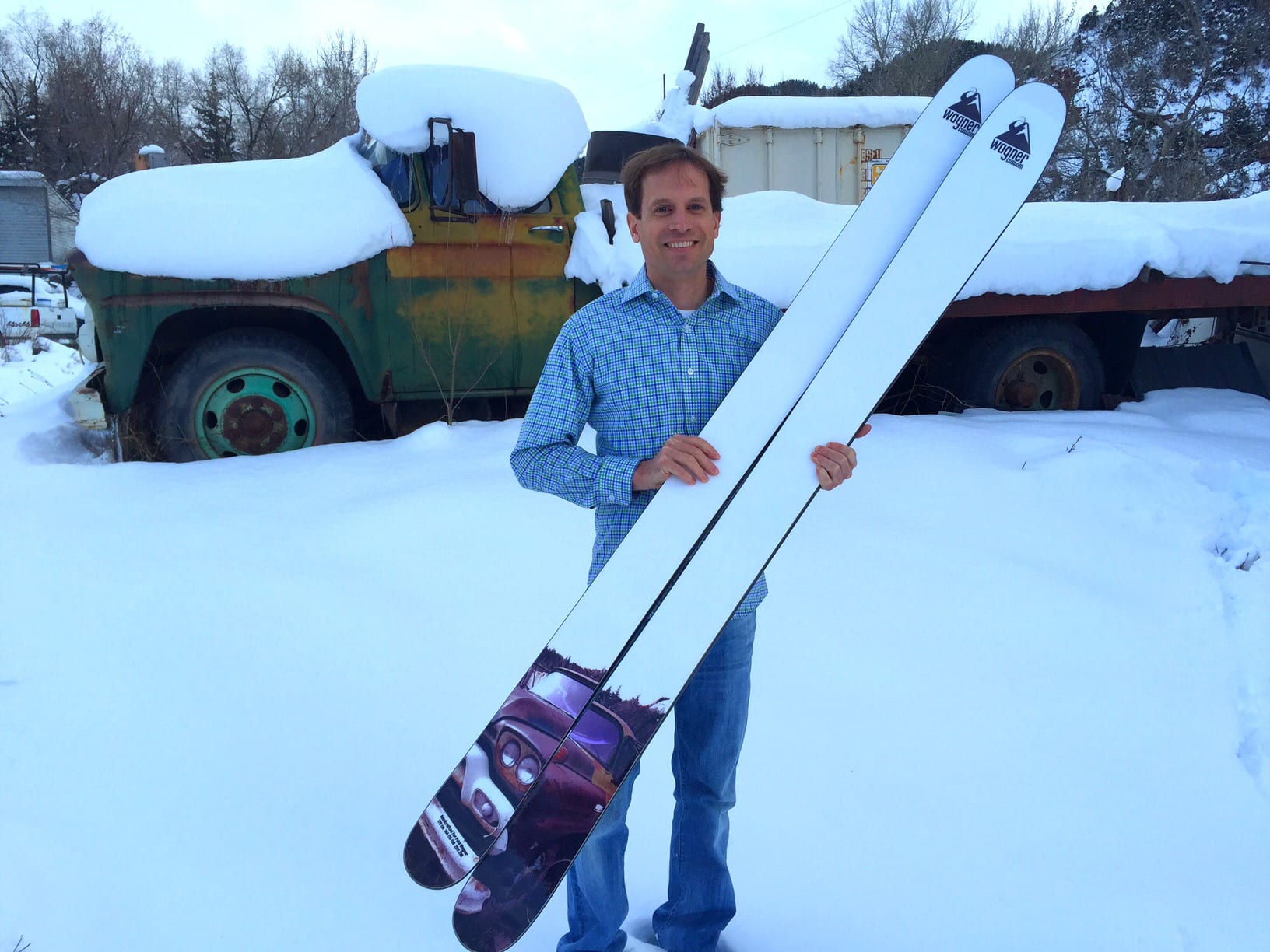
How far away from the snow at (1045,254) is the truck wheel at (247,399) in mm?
1547

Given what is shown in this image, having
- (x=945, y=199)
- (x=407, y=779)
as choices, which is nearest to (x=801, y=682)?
(x=407, y=779)

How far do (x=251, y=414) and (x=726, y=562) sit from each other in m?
3.75

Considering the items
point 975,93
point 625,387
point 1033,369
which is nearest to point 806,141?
point 1033,369

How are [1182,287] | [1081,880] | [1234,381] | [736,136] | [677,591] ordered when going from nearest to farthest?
1. [677,591]
2. [1081,880]
3. [1182,287]
4. [1234,381]
5. [736,136]

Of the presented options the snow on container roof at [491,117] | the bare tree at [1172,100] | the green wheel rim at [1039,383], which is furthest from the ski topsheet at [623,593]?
the bare tree at [1172,100]

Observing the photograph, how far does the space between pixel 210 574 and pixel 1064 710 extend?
2.94 meters

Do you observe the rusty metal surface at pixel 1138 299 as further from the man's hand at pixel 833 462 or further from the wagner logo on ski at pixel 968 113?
the man's hand at pixel 833 462

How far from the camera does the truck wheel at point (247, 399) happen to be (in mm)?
4410

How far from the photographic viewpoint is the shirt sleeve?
151cm

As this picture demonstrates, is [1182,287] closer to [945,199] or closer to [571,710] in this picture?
[945,199]

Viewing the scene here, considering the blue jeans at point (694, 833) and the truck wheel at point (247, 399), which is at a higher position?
the truck wheel at point (247, 399)

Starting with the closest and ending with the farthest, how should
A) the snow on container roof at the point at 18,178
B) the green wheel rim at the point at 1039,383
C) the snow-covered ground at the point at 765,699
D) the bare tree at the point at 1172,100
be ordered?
1. the snow-covered ground at the point at 765,699
2. the green wheel rim at the point at 1039,383
3. the bare tree at the point at 1172,100
4. the snow on container roof at the point at 18,178

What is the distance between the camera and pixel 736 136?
30.3 feet

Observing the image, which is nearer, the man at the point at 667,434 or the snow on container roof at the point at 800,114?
the man at the point at 667,434
